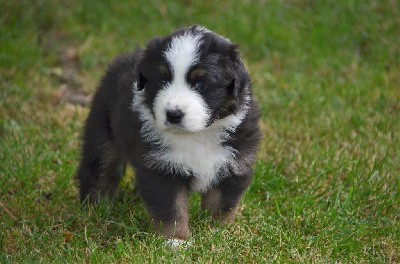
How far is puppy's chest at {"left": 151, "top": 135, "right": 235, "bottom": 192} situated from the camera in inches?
197

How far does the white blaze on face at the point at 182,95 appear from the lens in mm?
4637

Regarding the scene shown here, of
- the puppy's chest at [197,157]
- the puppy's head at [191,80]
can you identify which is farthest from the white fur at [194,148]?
the puppy's head at [191,80]

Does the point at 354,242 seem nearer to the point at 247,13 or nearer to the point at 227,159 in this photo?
the point at 227,159

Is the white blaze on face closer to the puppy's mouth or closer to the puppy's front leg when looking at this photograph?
the puppy's mouth

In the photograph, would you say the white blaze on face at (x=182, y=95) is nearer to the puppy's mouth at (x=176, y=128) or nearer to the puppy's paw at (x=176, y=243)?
the puppy's mouth at (x=176, y=128)

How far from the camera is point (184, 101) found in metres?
4.63

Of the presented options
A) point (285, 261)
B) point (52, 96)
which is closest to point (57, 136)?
point (52, 96)

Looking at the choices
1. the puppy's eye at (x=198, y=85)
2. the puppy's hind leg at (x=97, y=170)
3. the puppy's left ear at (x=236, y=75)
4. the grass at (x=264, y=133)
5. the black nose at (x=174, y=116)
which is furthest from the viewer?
the puppy's hind leg at (x=97, y=170)

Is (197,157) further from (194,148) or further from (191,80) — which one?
→ (191,80)

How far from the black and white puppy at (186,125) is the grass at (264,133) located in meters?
0.27

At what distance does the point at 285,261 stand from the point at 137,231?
3.39 feet

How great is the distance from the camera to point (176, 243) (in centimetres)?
502

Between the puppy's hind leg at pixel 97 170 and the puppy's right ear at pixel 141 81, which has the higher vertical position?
the puppy's right ear at pixel 141 81

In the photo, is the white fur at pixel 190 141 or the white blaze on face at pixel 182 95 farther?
the white fur at pixel 190 141
